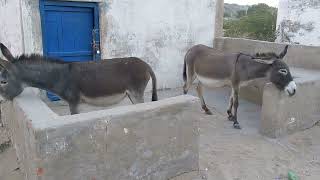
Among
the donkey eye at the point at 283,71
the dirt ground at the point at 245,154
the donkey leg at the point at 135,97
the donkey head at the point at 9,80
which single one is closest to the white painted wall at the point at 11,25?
the dirt ground at the point at 245,154

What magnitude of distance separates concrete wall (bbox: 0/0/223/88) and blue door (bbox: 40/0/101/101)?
0.54 feet

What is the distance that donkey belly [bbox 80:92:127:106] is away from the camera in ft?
12.8

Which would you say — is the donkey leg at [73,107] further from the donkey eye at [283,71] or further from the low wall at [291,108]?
the donkey eye at [283,71]

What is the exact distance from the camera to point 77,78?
375 centimetres

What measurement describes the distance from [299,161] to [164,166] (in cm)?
211

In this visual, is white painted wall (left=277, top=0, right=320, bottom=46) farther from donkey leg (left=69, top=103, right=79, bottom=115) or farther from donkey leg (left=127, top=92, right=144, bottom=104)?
donkey leg (left=69, top=103, right=79, bottom=115)

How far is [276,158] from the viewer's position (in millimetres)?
4199

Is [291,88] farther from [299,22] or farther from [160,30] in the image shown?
[299,22]

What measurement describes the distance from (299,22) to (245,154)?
15.7 meters

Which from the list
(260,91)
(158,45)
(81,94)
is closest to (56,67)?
(81,94)

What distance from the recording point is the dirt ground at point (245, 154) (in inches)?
147

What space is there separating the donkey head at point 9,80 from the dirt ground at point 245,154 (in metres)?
0.87

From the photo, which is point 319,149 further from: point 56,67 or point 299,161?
point 56,67

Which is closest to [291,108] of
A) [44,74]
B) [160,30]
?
[160,30]
